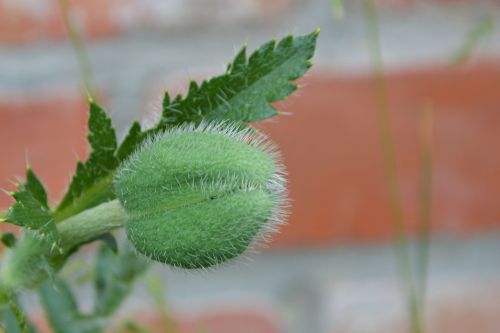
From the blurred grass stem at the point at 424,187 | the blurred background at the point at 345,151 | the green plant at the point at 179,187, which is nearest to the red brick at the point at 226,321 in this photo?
the blurred background at the point at 345,151

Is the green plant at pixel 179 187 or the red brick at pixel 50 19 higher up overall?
the red brick at pixel 50 19

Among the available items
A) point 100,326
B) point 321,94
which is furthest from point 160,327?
point 100,326

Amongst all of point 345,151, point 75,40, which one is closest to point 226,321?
point 345,151

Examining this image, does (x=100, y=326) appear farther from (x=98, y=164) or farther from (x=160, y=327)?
(x=160, y=327)

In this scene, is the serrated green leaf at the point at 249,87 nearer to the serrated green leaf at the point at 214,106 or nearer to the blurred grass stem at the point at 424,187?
the serrated green leaf at the point at 214,106

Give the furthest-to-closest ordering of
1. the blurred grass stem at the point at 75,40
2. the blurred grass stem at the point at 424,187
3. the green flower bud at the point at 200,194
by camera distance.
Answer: the blurred grass stem at the point at 424,187 < the blurred grass stem at the point at 75,40 < the green flower bud at the point at 200,194

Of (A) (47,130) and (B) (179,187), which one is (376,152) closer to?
(A) (47,130)

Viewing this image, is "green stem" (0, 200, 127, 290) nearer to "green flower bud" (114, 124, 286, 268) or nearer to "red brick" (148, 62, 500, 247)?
"green flower bud" (114, 124, 286, 268)

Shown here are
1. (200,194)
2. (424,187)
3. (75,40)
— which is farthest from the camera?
(424,187)
